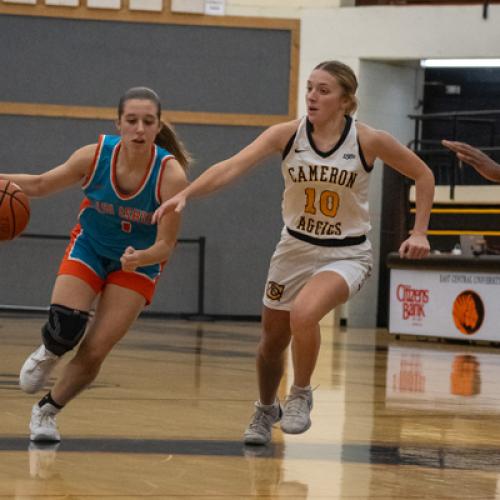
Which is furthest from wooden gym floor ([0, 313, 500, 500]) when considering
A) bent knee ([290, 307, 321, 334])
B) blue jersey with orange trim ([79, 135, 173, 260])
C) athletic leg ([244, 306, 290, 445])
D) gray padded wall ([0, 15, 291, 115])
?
gray padded wall ([0, 15, 291, 115])

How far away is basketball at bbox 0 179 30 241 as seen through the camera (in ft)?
18.9

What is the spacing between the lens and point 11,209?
18.9 ft

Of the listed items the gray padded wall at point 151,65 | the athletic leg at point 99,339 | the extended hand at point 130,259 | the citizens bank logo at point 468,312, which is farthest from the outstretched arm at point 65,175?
the gray padded wall at point 151,65

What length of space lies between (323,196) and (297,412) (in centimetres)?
95

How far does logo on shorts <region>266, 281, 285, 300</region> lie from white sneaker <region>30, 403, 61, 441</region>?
107cm

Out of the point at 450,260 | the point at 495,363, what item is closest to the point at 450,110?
the point at 450,260

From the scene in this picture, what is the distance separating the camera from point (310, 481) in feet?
15.6

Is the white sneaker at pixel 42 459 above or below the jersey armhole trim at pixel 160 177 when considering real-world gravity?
below

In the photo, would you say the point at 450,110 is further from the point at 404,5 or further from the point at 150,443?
the point at 150,443

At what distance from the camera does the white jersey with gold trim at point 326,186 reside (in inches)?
222

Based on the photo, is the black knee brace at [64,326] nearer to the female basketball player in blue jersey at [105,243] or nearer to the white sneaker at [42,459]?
the female basketball player in blue jersey at [105,243]

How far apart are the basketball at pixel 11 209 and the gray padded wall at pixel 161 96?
12.4 metres

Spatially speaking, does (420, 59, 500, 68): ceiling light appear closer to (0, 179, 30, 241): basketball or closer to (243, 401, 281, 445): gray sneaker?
(243, 401, 281, 445): gray sneaker

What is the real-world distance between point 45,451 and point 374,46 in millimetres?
13390
